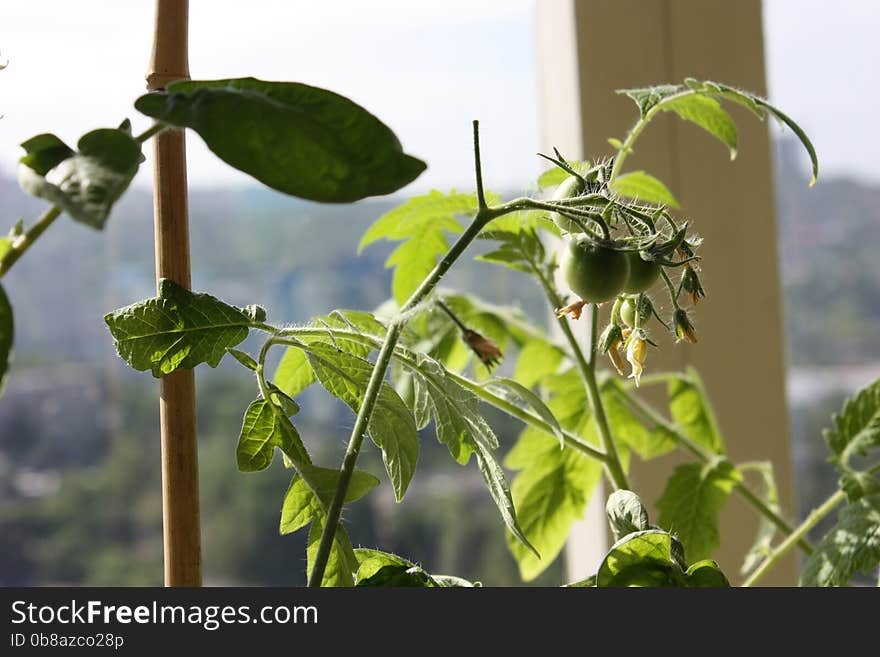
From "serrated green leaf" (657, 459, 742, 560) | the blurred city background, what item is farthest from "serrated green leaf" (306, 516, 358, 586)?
the blurred city background

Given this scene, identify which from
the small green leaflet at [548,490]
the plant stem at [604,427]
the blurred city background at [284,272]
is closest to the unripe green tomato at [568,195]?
the plant stem at [604,427]

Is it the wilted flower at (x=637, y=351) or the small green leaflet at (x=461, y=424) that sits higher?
the wilted flower at (x=637, y=351)

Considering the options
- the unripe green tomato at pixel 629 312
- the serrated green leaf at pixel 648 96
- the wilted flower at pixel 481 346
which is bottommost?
the wilted flower at pixel 481 346

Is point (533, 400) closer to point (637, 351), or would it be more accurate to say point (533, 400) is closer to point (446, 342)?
point (637, 351)

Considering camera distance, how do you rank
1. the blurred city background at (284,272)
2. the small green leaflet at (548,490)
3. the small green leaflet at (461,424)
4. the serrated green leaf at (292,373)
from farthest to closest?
the blurred city background at (284,272), the small green leaflet at (548,490), the serrated green leaf at (292,373), the small green leaflet at (461,424)

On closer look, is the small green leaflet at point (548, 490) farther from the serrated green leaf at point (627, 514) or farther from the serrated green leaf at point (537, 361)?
the serrated green leaf at point (627, 514)

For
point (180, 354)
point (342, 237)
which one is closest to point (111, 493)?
point (342, 237)

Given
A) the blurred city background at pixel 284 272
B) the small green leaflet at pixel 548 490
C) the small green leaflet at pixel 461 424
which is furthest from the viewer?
the blurred city background at pixel 284 272

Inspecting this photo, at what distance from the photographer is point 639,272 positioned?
322mm

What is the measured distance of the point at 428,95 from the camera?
3.80 ft

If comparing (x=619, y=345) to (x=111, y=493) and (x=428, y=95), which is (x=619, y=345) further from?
(x=111, y=493)

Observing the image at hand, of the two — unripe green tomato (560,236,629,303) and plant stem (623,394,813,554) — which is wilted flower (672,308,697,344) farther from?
plant stem (623,394,813,554)

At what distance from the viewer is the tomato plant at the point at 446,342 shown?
259 mm

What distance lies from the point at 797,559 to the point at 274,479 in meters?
0.73
